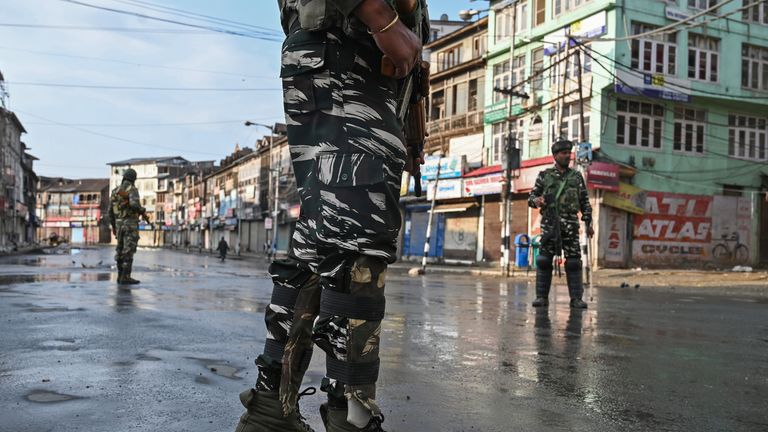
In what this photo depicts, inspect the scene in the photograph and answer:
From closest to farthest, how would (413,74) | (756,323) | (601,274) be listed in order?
1. (413,74)
2. (756,323)
3. (601,274)

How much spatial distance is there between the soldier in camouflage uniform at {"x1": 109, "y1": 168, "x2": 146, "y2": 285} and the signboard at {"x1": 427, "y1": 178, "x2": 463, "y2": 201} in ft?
76.1

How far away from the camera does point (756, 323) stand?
234 inches

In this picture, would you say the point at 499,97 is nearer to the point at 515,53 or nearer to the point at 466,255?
the point at 515,53

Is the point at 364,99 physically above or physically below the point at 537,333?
above

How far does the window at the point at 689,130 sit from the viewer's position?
85.4ft

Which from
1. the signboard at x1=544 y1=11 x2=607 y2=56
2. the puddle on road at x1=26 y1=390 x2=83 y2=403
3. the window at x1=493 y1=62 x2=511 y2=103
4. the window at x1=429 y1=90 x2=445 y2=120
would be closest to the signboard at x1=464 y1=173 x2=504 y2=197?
the window at x1=493 y1=62 x2=511 y2=103

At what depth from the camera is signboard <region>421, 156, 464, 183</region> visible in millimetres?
32781

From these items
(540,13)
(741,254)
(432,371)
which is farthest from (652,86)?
(432,371)

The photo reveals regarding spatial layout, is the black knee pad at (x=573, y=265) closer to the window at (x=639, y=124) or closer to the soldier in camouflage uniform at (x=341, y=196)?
the soldier in camouflage uniform at (x=341, y=196)

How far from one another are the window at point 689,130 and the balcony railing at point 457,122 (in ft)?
32.2

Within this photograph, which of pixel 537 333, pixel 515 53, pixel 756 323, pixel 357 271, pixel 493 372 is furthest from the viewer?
pixel 515 53

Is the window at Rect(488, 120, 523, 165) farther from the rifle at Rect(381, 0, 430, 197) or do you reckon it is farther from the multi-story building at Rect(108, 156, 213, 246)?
the multi-story building at Rect(108, 156, 213, 246)

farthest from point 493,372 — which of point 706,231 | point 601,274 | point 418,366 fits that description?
point 706,231

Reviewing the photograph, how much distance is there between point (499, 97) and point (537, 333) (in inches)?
1081
